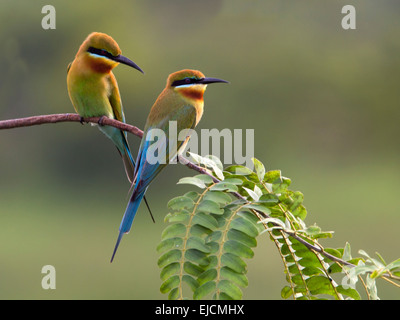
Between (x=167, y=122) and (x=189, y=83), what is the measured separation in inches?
4.2

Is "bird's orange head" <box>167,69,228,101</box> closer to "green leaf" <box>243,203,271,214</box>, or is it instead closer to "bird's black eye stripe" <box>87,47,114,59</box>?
"bird's black eye stripe" <box>87,47,114,59</box>

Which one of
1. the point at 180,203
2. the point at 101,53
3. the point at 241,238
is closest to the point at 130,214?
the point at 180,203

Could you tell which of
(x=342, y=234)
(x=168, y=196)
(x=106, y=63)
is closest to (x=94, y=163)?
(x=168, y=196)

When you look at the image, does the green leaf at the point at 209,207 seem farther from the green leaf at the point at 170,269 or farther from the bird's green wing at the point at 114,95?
the bird's green wing at the point at 114,95

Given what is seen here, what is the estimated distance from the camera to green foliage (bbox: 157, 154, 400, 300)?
103 centimetres

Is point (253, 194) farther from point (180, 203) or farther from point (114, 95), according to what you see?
point (114, 95)

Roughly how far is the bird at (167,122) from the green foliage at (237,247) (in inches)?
7.0

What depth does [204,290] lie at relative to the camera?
1031 millimetres

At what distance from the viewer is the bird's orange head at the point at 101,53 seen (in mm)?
1379

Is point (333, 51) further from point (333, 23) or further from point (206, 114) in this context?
point (206, 114)

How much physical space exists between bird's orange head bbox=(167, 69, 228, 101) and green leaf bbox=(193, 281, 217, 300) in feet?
1.78

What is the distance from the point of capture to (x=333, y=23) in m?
9.16

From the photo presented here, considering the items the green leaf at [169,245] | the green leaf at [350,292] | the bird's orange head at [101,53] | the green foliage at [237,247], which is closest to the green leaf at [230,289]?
the green foliage at [237,247]

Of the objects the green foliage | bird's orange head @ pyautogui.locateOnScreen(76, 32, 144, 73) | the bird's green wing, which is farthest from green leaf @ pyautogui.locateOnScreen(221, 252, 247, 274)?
the bird's green wing
